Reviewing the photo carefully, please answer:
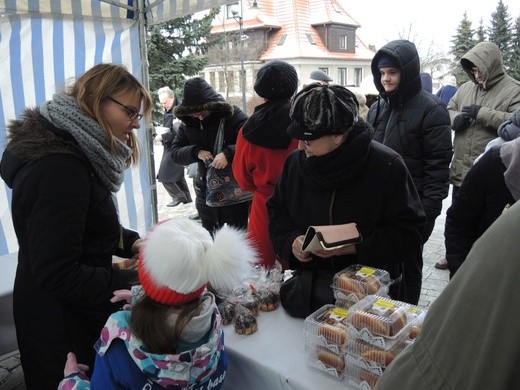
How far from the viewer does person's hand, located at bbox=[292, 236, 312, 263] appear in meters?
1.75

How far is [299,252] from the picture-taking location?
176 centimetres

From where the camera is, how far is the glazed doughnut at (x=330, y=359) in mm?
1271

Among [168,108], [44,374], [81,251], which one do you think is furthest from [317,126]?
[168,108]

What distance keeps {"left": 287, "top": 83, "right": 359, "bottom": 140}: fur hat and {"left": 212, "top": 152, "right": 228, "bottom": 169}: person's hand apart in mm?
1729

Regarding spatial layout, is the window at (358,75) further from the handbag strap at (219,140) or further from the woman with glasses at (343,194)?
the woman with glasses at (343,194)

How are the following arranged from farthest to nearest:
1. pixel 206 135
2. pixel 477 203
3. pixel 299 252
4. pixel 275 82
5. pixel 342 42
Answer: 1. pixel 342 42
2. pixel 206 135
3. pixel 275 82
4. pixel 477 203
5. pixel 299 252

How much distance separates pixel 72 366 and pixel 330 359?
3.25 feet

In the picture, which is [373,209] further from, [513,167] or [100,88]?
[100,88]

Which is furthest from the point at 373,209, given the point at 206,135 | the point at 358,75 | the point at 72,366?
the point at 358,75

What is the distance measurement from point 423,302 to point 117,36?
3.49 metres

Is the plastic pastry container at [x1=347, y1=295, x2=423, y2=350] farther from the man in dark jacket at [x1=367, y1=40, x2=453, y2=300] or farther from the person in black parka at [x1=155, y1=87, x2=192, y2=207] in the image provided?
the person in black parka at [x1=155, y1=87, x2=192, y2=207]

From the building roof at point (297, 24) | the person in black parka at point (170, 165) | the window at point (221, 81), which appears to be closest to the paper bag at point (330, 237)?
the person in black parka at point (170, 165)

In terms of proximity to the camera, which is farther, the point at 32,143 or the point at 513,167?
the point at 513,167

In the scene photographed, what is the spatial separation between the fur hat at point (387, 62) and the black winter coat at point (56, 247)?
2.14 metres
